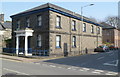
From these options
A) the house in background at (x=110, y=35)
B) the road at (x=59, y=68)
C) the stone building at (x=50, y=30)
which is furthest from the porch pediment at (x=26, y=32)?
the house in background at (x=110, y=35)

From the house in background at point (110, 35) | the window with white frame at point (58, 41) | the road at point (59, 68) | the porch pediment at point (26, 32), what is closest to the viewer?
the road at point (59, 68)

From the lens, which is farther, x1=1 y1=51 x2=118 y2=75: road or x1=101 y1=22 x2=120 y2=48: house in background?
x1=101 y1=22 x2=120 y2=48: house in background

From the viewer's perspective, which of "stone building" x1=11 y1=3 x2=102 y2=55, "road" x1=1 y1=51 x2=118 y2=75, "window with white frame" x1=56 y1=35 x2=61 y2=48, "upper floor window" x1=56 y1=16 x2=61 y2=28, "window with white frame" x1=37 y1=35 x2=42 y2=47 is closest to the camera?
"road" x1=1 y1=51 x2=118 y2=75

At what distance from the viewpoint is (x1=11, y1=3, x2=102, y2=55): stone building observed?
824 inches

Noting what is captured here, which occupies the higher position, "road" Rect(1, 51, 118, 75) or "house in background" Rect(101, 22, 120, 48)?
"house in background" Rect(101, 22, 120, 48)

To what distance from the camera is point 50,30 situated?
811 inches

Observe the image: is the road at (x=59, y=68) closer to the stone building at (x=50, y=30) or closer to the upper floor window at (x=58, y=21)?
the stone building at (x=50, y=30)

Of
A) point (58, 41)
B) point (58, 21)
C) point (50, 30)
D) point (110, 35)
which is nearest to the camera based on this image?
point (50, 30)

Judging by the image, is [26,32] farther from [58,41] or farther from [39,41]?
[58,41]

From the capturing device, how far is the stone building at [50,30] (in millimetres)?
20938

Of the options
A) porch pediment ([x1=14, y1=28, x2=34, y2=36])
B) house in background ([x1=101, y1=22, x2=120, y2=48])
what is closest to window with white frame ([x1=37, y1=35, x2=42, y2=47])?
porch pediment ([x1=14, y1=28, x2=34, y2=36])

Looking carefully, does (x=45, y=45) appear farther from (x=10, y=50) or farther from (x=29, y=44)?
(x=10, y=50)

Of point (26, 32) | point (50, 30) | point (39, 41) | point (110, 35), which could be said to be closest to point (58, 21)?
point (50, 30)

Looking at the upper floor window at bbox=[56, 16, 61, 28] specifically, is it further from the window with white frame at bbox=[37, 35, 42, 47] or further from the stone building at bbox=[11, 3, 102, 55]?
the window with white frame at bbox=[37, 35, 42, 47]
